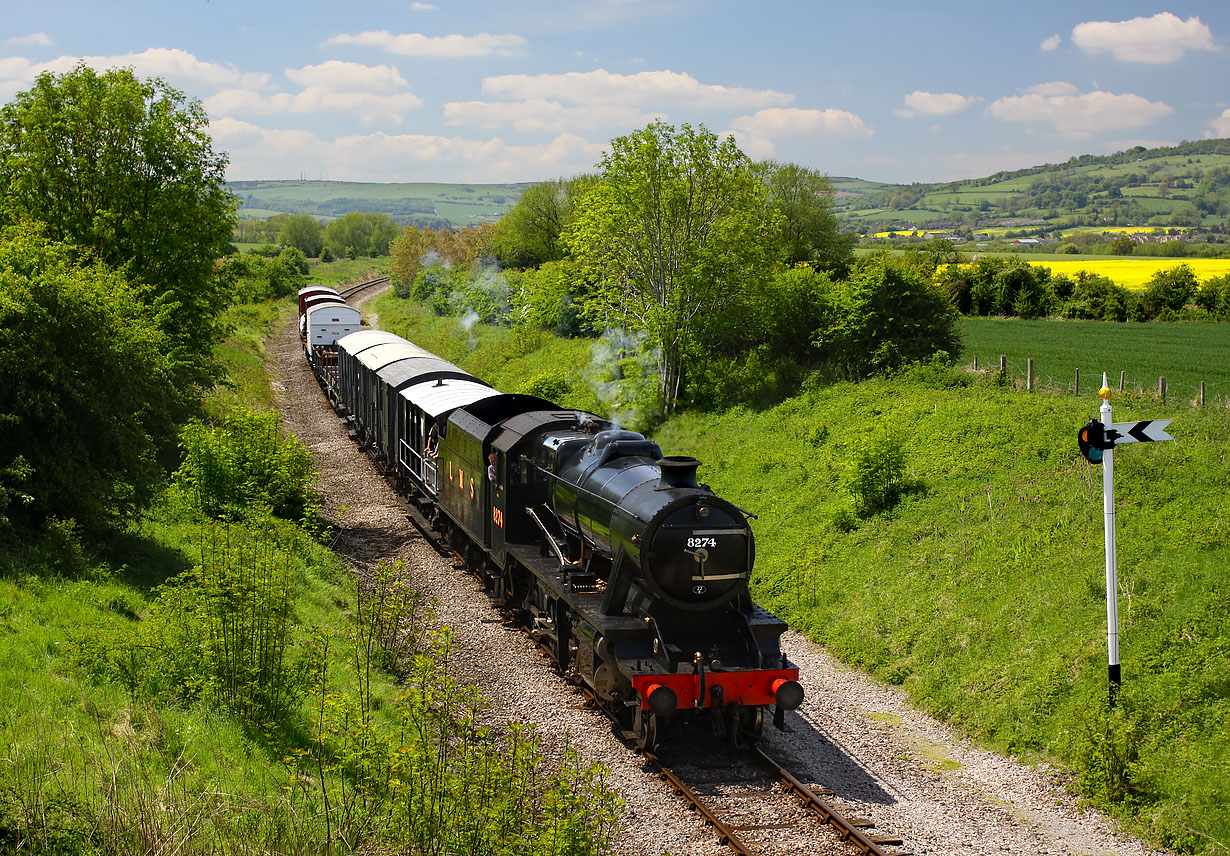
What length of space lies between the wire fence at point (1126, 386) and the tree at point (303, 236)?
12342 centimetres

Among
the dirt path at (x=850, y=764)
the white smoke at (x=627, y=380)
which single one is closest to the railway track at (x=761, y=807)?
the dirt path at (x=850, y=764)

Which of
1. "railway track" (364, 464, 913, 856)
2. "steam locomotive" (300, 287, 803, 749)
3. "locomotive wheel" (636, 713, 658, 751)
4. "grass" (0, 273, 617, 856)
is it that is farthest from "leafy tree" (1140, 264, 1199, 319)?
"grass" (0, 273, 617, 856)

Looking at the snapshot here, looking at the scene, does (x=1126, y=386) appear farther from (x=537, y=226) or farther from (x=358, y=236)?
(x=358, y=236)

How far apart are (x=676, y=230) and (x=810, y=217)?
21.7m

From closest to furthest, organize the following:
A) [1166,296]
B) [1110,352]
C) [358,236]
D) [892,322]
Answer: [892,322], [1110,352], [1166,296], [358,236]

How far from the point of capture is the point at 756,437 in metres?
24.9

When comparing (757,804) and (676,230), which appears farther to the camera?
(676,230)

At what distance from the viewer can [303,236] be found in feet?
444

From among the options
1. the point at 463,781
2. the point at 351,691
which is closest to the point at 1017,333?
the point at 351,691

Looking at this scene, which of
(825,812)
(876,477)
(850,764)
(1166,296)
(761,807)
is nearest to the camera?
(825,812)

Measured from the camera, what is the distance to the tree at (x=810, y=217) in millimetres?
44906

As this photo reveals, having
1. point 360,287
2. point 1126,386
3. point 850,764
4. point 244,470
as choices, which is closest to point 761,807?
point 850,764

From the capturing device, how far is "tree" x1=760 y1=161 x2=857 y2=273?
4491cm

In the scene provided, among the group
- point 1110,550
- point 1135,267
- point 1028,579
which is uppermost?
point 1135,267
